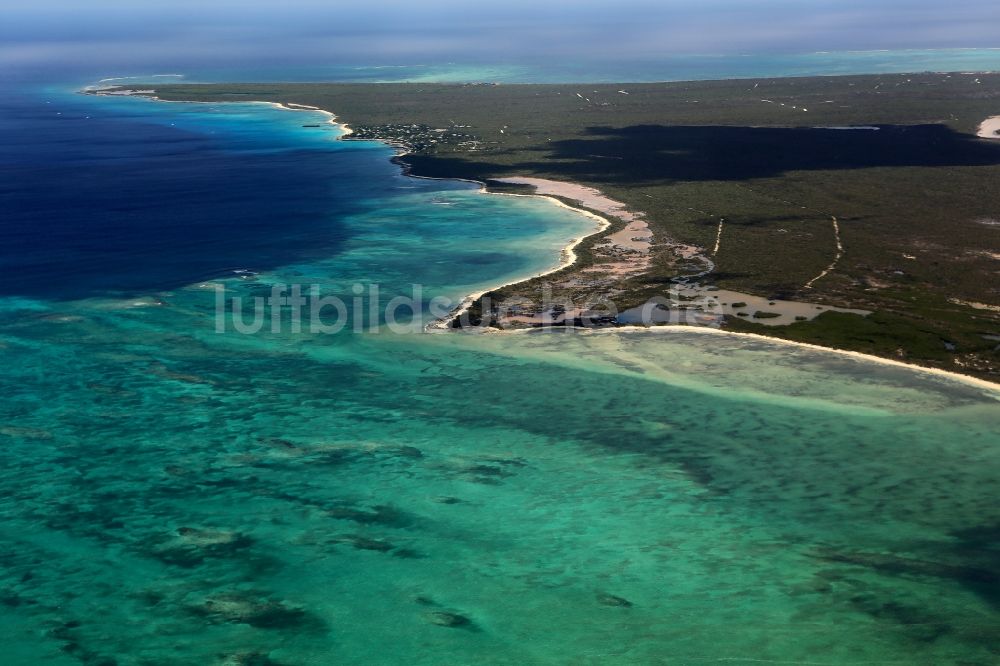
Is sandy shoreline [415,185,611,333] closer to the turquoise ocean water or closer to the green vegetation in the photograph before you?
the turquoise ocean water

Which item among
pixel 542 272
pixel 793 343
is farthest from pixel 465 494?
pixel 542 272

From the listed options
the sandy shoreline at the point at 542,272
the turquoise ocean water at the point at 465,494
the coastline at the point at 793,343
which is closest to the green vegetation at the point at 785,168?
the coastline at the point at 793,343

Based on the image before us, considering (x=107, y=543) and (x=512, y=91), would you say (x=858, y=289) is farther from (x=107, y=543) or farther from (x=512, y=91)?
(x=512, y=91)

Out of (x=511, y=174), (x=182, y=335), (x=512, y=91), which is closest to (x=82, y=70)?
(x=512, y=91)

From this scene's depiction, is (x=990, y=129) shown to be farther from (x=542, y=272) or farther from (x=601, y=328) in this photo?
(x=601, y=328)

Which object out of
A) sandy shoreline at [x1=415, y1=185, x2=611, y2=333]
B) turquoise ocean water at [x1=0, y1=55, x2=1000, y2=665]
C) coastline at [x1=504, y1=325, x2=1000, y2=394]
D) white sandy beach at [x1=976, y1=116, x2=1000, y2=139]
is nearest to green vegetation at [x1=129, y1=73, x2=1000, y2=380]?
coastline at [x1=504, y1=325, x2=1000, y2=394]

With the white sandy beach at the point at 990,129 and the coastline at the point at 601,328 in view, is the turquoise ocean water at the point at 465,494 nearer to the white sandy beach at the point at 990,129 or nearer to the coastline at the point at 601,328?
the coastline at the point at 601,328
